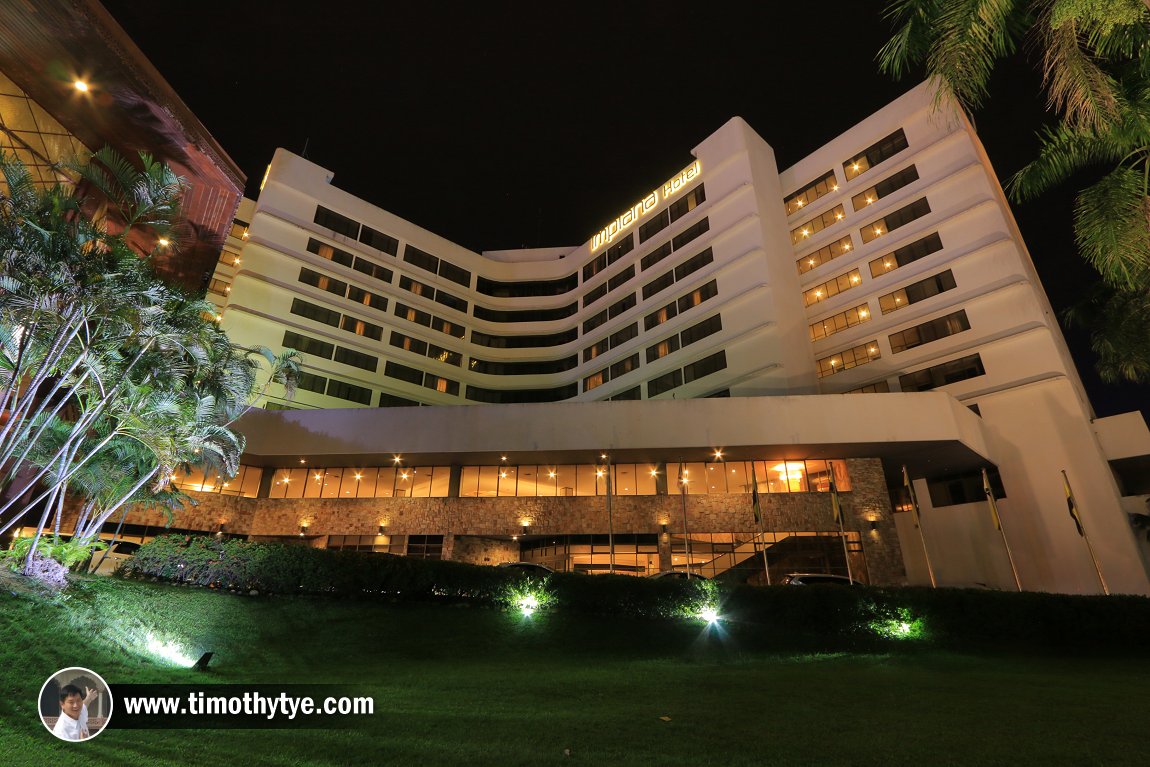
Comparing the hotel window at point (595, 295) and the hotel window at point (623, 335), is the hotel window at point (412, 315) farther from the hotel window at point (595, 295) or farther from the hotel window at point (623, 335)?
the hotel window at point (623, 335)

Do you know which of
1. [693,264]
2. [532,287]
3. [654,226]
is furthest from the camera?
[532,287]

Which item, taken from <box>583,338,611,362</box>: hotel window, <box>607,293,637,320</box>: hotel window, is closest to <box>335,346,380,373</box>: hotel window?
<box>583,338,611,362</box>: hotel window

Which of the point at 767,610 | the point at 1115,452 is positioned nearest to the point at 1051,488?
the point at 1115,452

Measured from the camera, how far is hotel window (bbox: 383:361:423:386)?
48781 mm

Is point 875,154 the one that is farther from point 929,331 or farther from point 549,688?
point 549,688

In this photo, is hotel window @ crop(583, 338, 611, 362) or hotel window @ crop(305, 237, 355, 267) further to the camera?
hotel window @ crop(583, 338, 611, 362)

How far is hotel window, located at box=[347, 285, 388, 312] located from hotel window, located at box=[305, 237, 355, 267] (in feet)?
7.79

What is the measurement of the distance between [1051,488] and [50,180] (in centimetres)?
4864

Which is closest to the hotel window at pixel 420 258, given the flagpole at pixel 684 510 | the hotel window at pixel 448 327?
the hotel window at pixel 448 327

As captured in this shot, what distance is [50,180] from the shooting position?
21141 millimetres

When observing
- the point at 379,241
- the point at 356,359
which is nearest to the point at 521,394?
the point at 356,359

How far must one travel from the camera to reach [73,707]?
6441 millimetres

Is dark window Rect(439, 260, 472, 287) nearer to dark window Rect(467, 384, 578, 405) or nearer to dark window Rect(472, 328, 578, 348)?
dark window Rect(472, 328, 578, 348)

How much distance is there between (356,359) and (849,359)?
3837cm
